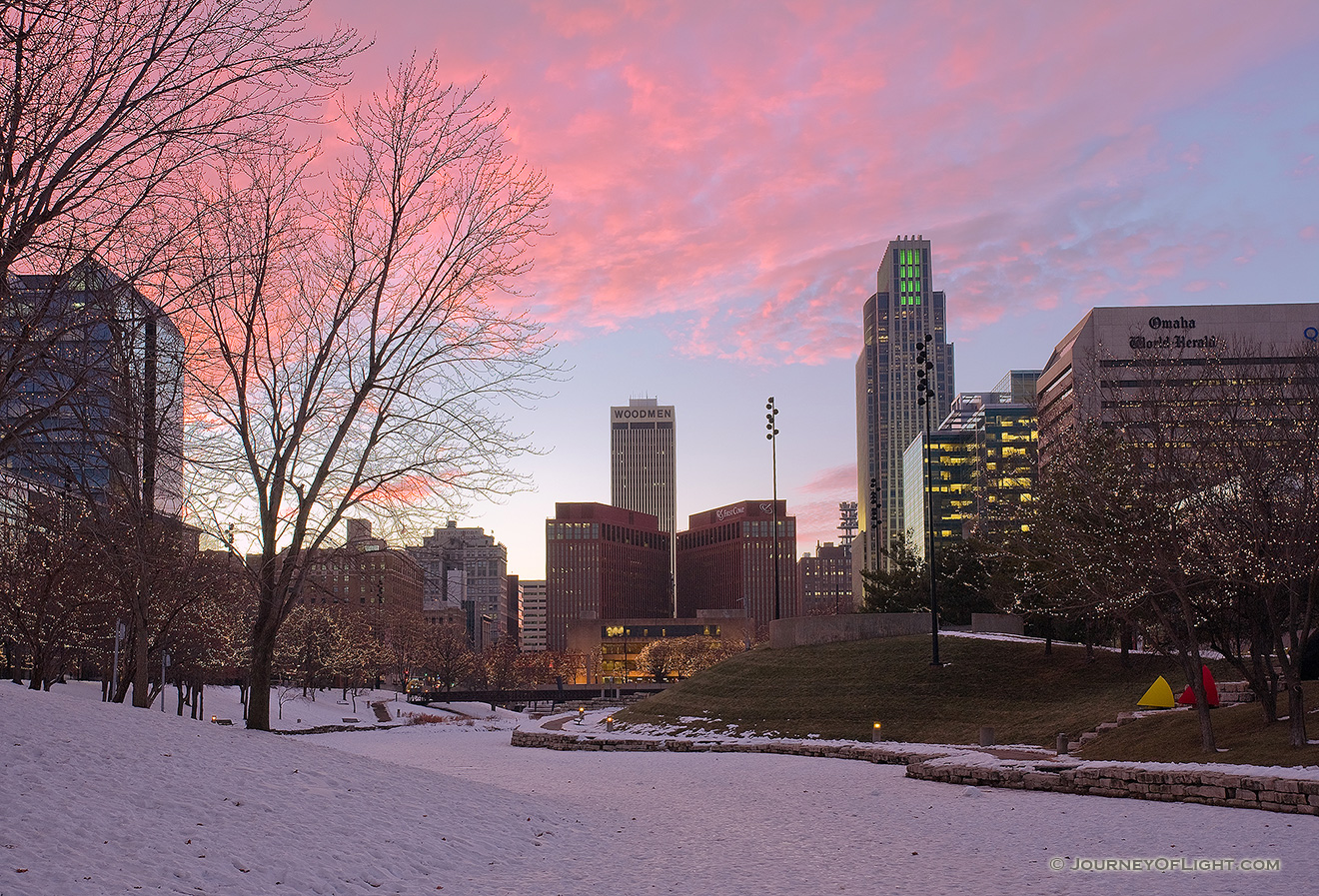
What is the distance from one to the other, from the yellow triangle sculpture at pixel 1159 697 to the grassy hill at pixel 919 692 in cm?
117

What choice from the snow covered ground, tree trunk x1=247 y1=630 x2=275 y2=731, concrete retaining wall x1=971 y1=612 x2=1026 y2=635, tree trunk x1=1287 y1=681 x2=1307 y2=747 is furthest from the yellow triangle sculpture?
tree trunk x1=247 y1=630 x2=275 y2=731

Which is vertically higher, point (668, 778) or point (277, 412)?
point (277, 412)

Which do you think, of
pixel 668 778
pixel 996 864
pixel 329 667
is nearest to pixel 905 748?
pixel 668 778

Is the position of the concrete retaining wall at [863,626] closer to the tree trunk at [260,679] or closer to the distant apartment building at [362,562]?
the distant apartment building at [362,562]

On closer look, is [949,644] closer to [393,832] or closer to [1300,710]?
[1300,710]

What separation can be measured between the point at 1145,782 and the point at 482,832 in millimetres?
13212

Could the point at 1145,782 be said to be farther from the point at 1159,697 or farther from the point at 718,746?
the point at 718,746

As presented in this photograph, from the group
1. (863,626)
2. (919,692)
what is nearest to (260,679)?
(919,692)

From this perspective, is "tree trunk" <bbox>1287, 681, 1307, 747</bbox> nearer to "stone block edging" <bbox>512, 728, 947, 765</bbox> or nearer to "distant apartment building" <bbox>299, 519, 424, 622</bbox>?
"stone block edging" <bbox>512, 728, 947, 765</bbox>

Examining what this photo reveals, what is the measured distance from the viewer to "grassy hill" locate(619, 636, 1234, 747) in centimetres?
3397

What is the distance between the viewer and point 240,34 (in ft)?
36.9

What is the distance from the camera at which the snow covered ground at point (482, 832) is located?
1055 centimetres

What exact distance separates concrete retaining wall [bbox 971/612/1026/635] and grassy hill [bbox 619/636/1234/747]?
20.7 feet

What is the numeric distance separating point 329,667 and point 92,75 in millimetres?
76483
